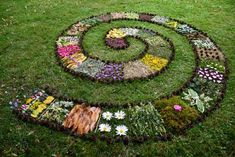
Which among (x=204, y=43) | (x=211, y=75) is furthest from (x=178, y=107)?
(x=204, y=43)

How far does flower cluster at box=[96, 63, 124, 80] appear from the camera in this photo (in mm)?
8617

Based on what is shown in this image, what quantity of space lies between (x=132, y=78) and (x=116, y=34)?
2.79 meters

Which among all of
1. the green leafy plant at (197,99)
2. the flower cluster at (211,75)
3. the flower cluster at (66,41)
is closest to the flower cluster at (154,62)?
the flower cluster at (211,75)

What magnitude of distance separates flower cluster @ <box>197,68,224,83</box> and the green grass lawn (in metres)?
0.31

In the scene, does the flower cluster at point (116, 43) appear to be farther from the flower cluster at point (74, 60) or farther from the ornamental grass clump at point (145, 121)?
the ornamental grass clump at point (145, 121)

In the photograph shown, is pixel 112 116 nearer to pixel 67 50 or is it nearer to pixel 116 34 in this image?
pixel 67 50

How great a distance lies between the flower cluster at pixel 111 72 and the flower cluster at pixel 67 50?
4.37 feet

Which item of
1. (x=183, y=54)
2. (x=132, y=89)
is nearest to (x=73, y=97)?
(x=132, y=89)

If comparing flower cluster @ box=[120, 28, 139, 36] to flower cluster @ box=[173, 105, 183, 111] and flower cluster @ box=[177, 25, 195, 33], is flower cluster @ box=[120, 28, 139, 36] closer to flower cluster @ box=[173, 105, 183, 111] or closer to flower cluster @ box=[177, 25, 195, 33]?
flower cluster @ box=[177, 25, 195, 33]

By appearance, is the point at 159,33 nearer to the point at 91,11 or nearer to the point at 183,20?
the point at 183,20

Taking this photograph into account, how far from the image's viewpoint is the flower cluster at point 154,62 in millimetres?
9119

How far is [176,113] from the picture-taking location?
24.1 feet

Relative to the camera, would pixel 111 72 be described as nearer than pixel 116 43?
Yes

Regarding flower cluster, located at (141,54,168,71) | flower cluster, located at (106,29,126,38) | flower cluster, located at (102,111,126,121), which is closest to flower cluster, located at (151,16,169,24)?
flower cluster, located at (106,29,126,38)
